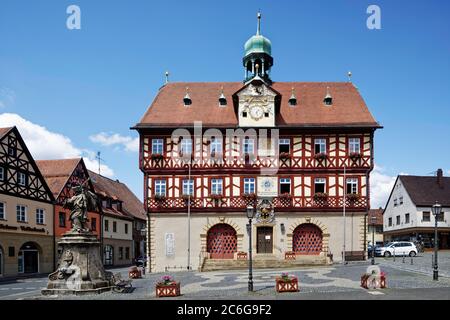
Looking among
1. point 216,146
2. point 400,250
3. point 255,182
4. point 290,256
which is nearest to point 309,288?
point 290,256

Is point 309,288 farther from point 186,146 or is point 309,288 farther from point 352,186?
point 186,146

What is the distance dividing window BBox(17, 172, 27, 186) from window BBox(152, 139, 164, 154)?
10.9m

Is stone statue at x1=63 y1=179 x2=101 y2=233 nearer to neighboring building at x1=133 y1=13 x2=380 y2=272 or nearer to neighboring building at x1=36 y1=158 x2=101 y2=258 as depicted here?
neighboring building at x1=133 y1=13 x2=380 y2=272

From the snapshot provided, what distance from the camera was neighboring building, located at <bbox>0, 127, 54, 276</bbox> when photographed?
3475 centimetres

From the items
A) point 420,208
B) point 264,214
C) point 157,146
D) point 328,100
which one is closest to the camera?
point 264,214

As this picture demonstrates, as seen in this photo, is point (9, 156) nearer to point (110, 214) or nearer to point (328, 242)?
point (110, 214)

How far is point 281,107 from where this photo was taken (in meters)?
38.8

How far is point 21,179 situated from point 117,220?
18456mm

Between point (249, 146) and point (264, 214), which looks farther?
point (249, 146)

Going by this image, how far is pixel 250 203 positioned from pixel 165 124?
926cm

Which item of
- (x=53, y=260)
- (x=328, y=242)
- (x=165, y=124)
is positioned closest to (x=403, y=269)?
(x=328, y=242)

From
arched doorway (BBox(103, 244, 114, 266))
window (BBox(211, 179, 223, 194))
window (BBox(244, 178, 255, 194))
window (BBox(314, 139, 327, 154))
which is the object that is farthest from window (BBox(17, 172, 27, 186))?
window (BBox(314, 139, 327, 154))

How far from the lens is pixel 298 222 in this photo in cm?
3575
